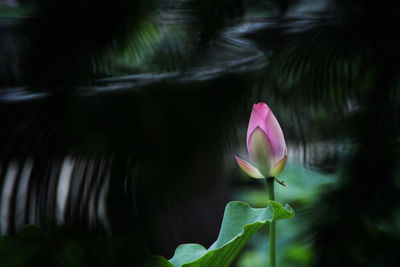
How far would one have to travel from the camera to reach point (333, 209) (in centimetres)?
104

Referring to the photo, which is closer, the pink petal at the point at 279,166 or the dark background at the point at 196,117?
the pink petal at the point at 279,166

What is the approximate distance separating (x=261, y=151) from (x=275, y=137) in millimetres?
16

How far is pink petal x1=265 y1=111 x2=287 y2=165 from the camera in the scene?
0.32 metres

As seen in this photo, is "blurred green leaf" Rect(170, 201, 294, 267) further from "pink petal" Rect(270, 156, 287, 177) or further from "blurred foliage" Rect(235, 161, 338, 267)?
"blurred foliage" Rect(235, 161, 338, 267)

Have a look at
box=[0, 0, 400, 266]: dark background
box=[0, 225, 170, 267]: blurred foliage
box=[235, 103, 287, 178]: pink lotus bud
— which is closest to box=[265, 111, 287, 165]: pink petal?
box=[235, 103, 287, 178]: pink lotus bud

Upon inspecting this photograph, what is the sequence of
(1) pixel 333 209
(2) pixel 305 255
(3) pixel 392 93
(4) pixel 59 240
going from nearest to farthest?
(4) pixel 59 240, (2) pixel 305 255, (1) pixel 333 209, (3) pixel 392 93

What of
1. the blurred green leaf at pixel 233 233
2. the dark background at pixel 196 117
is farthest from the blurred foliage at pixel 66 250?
the dark background at pixel 196 117

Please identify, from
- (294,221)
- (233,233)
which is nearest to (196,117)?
(294,221)

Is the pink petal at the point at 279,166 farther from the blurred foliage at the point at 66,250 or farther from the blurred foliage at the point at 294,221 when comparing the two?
the blurred foliage at the point at 294,221

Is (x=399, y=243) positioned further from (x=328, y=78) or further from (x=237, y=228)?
(x=237, y=228)

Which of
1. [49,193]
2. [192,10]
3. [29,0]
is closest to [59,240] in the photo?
[49,193]

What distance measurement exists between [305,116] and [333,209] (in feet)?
1.08

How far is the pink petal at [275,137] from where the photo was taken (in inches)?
12.8

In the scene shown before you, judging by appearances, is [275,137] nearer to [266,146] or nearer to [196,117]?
[266,146]
